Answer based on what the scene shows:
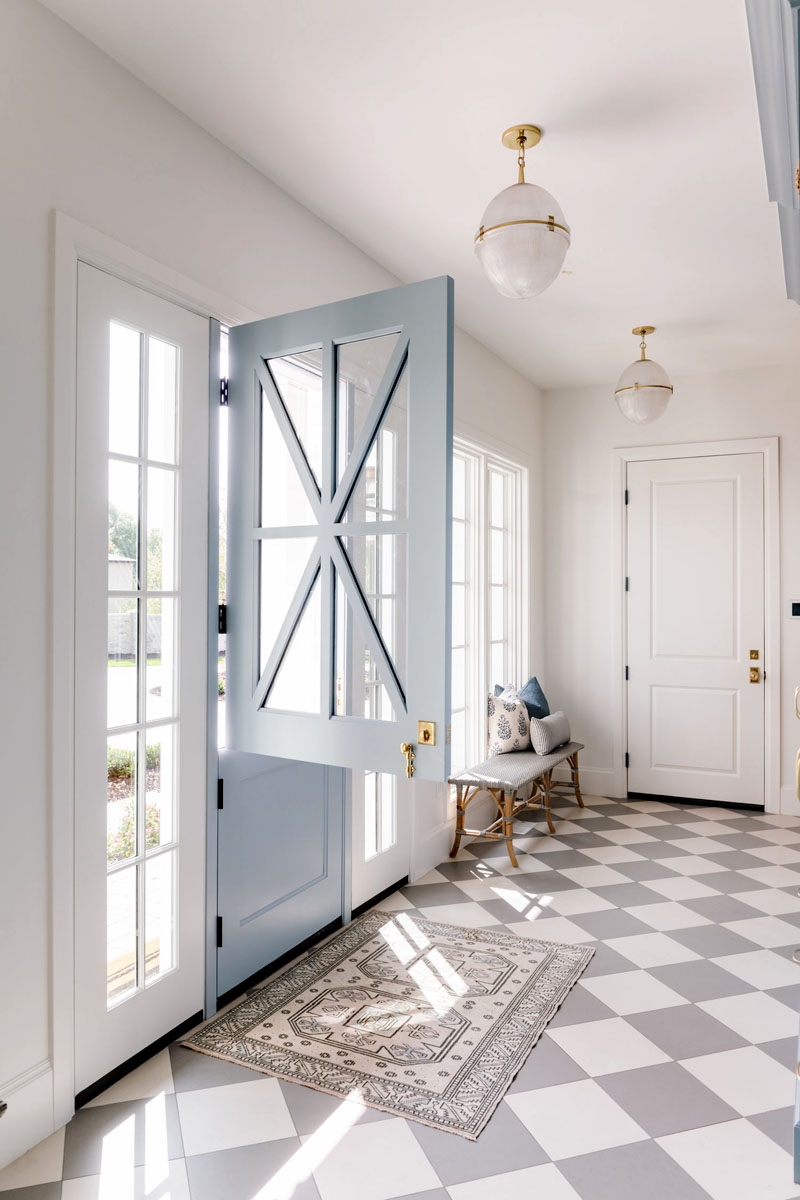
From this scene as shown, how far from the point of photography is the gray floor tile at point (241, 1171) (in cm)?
172

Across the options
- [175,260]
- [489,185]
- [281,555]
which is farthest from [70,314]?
[489,185]

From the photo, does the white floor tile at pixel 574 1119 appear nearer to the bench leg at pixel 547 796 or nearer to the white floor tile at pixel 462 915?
the white floor tile at pixel 462 915

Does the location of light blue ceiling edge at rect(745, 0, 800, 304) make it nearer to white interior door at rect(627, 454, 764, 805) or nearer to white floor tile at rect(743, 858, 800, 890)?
white interior door at rect(627, 454, 764, 805)

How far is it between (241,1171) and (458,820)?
7.77 feet

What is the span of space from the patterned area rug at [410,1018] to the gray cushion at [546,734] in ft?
5.05

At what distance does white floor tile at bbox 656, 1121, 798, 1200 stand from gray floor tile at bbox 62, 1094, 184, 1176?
1.17 m

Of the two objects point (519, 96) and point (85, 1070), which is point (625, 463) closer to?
point (519, 96)

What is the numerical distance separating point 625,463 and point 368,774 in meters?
3.00

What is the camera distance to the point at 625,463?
17.3 feet

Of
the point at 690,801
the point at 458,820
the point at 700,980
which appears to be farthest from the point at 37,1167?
the point at 690,801

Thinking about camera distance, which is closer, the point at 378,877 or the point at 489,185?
the point at 489,185

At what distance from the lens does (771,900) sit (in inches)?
135

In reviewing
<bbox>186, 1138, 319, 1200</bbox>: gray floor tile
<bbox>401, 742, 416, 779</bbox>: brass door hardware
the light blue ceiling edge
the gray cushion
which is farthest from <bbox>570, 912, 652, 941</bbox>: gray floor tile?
the light blue ceiling edge

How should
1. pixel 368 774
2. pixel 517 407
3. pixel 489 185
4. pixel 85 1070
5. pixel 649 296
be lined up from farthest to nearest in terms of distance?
pixel 517 407, pixel 649 296, pixel 368 774, pixel 489 185, pixel 85 1070
